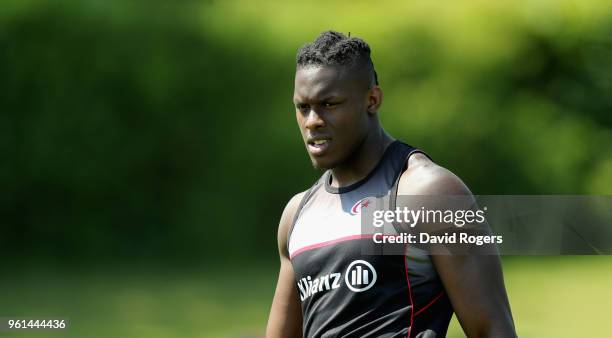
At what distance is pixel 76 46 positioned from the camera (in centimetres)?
635

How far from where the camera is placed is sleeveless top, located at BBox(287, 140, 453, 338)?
2287 mm

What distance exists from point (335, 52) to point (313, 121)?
0.20m

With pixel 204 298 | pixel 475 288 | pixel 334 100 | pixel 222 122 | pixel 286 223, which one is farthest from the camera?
pixel 222 122

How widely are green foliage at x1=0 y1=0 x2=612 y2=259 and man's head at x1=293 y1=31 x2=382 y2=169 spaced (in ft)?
12.3

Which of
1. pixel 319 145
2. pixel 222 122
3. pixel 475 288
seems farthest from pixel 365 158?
pixel 222 122

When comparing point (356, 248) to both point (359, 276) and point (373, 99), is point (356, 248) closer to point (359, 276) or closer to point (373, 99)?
point (359, 276)

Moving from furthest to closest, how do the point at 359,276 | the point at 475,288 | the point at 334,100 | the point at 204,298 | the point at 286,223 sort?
the point at 204,298
the point at 286,223
the point at 334,100
the point at 359,276
the point at 475,288

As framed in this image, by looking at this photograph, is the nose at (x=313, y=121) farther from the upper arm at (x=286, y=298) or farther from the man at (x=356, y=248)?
the upper arm at (x=286, y=298)

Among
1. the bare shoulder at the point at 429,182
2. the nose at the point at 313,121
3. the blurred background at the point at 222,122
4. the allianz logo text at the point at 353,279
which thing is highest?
the blurred background at the point at 222,122

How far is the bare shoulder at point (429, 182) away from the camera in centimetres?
227

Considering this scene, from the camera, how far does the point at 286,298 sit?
267 centimetres

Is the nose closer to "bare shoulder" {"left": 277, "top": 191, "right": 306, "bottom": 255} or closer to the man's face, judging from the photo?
the man's face

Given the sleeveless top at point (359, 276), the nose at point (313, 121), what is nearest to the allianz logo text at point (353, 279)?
the sleeveless top at point (359, 276)

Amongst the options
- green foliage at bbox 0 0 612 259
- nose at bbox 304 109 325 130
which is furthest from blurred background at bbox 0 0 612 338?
nose at bbox 304 109 325 130
